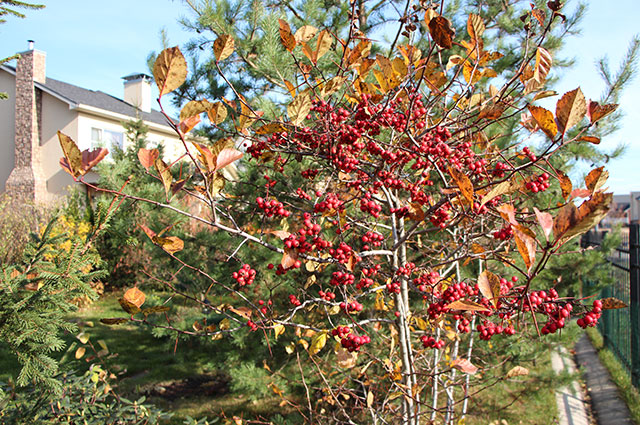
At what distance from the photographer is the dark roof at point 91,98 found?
1557cm

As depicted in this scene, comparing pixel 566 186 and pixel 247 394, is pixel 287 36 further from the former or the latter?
pixel 247 394

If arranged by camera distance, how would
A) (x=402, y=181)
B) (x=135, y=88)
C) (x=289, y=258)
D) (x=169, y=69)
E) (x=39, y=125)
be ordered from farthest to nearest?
(x=135, y=88) < (x=39, y=125) < (x=402, y=181) < (x=289, y=258) < (x=169, y=69)

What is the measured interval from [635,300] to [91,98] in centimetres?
1893

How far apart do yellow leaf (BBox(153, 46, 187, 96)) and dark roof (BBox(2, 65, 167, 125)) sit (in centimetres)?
1531

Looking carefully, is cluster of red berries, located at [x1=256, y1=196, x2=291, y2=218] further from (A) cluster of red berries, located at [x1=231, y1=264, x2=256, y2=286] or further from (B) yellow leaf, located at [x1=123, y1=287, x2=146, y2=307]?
(B) yellow leaf, located at [x1=123, y1=287, x2=146, y2=307]

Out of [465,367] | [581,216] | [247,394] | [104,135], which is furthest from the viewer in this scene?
[104,135]

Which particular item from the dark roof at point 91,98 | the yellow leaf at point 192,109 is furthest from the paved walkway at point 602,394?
the dark roof at point 91,98

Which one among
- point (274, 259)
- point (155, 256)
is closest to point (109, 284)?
point (155, 256)

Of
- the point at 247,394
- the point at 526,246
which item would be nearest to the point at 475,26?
the point at 526,246

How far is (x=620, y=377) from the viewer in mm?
5156

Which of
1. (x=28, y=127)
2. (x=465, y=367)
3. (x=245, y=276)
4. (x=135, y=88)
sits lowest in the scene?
(x=465, y=367)

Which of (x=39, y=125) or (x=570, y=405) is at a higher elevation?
(x=39, y=125)

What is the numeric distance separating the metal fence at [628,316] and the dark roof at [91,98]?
14.7 metres

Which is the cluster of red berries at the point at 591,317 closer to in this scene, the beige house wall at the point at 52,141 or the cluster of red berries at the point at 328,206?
the cluster of red berries at the point at 328,206
